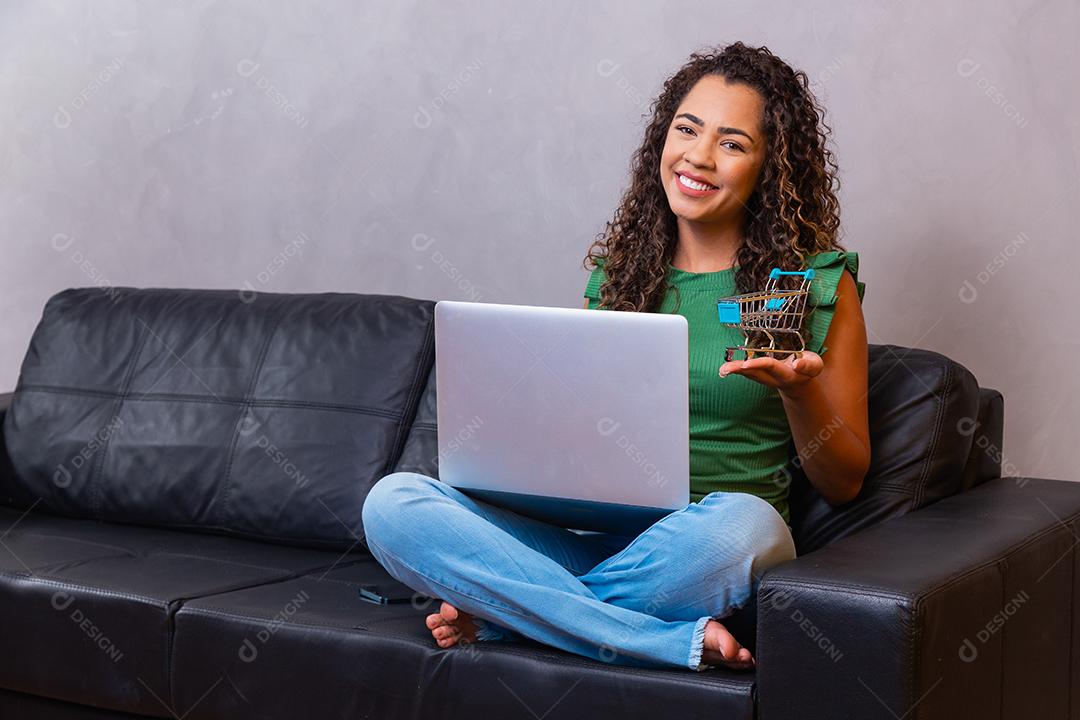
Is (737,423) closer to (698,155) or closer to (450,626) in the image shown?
(698,155)

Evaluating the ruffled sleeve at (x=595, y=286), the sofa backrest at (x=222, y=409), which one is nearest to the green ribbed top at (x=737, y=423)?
the ruffled sleeve at (x=595, y=286)

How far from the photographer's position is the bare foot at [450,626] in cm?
187

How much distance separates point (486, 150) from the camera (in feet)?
9.81

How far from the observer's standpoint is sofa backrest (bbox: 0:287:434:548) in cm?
259

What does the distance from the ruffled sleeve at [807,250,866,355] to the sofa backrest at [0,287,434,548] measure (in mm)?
877

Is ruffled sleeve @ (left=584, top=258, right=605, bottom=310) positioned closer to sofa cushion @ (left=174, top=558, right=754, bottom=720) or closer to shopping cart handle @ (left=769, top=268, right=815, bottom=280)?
shopping cart handle @ (left=769, top=268, right=815, bottom=280)

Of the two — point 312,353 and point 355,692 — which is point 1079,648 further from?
point 312,353

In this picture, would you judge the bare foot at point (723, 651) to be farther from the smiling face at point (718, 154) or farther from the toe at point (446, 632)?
the smiling face at point (718, 154)

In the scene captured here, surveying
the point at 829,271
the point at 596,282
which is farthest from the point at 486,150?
the point at 829,271

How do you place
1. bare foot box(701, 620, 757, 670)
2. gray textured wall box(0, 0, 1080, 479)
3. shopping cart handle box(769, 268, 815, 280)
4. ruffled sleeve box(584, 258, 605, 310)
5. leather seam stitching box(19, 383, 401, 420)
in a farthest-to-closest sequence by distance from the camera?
leather seam stitching box(19, 383, 401, 420), gray textured wall box(0, 0, 1080, 479), ruffled sleeve box(584, 258, 605, 310), shopping cart handle box(769, 268, 815, 280), bare foot box(701, 620, 757, 670)

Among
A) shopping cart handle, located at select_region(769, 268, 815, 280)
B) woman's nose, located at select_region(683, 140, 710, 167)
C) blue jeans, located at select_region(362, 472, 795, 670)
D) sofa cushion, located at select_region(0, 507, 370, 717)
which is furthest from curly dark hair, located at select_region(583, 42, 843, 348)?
sofa cushion, located at select_region(0, 507, 370, 717)

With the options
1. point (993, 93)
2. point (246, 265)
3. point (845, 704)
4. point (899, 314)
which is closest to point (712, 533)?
point (845, 704)

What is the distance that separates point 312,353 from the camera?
2.71 meters

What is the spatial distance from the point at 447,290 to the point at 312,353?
0.45 meters
